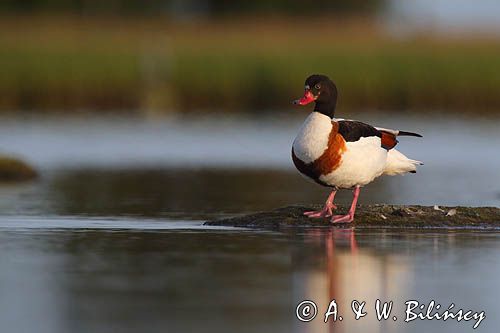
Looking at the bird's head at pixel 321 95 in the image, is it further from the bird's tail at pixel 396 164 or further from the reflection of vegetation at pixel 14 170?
the reflection of vegetation at pixel 14 170

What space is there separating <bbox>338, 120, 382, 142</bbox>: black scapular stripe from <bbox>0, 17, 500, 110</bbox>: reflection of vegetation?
2089 centimetres

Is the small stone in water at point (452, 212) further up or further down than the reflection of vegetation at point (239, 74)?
further down

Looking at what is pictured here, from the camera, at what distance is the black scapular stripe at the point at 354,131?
11.7m

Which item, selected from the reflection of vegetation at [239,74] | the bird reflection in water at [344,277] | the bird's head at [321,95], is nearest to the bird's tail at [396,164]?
the bird's head at [321,95]

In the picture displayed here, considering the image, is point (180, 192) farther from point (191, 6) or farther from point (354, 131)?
point (191, 6)

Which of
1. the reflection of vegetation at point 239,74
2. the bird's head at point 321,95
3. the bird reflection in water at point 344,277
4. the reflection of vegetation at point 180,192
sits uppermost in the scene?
the reflection of vegetation at point 239,74

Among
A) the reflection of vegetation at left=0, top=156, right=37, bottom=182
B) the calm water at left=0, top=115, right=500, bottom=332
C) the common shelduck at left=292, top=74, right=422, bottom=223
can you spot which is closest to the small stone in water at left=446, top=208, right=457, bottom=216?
the calm water at left=0, top=115, right=500, bottom=332

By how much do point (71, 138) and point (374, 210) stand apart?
50.2 feet

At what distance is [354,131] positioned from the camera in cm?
1177

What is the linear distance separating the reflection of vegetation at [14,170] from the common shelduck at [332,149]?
644 centimetres

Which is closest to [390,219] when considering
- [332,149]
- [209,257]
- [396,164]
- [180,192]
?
[396,164]

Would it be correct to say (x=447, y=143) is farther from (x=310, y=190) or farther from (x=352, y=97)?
(x=310, y=190)

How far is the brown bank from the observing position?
38.8ft

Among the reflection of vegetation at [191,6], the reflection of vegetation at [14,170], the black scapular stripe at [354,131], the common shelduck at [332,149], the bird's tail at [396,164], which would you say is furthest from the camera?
the reflection of vegetation at [191,6]
